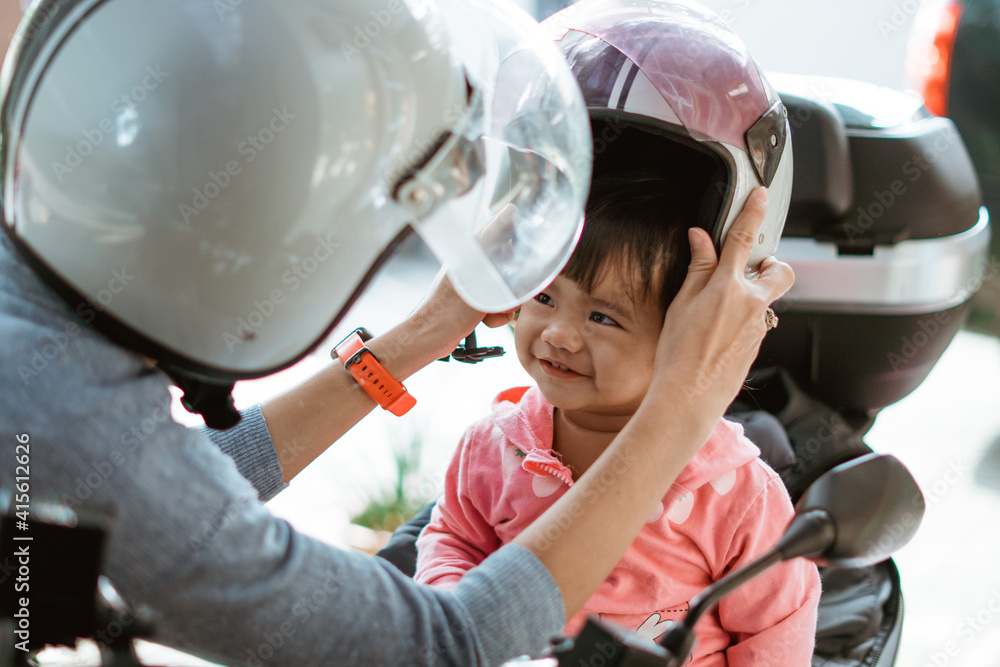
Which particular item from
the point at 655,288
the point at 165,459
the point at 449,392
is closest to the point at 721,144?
the point at 655,288

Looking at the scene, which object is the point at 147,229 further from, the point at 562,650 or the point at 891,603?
the point at 891,603

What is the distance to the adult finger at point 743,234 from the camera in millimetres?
1001

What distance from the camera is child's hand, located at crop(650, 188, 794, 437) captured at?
89 centimetres

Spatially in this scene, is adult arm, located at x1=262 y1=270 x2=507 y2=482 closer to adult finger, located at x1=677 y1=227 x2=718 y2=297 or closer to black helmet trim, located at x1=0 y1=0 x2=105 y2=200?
adult finger, located at x1=677 y1=227 x2=718 y2=297

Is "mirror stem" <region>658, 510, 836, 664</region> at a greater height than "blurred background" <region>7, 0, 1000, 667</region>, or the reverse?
"mirror stem" <region>658, 510, 836, 664</region>

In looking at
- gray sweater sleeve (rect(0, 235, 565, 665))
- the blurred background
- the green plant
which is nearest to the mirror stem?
gray sweater sleeve (rect(0, 235, 565, 665))

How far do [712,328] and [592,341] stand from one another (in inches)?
9.4

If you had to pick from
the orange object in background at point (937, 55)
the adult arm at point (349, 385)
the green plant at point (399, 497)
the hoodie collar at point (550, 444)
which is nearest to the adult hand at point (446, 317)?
the adult arm at point (349, 385)

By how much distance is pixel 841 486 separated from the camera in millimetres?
780

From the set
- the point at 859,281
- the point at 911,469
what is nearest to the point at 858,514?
the point at 859,281

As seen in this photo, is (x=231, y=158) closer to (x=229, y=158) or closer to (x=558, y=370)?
(x=229, y=158)

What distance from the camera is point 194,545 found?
68 centimetres

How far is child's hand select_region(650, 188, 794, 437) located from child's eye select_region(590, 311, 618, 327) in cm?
15

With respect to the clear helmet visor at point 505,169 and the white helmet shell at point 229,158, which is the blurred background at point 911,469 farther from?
the white helmet shell at point 229,158
